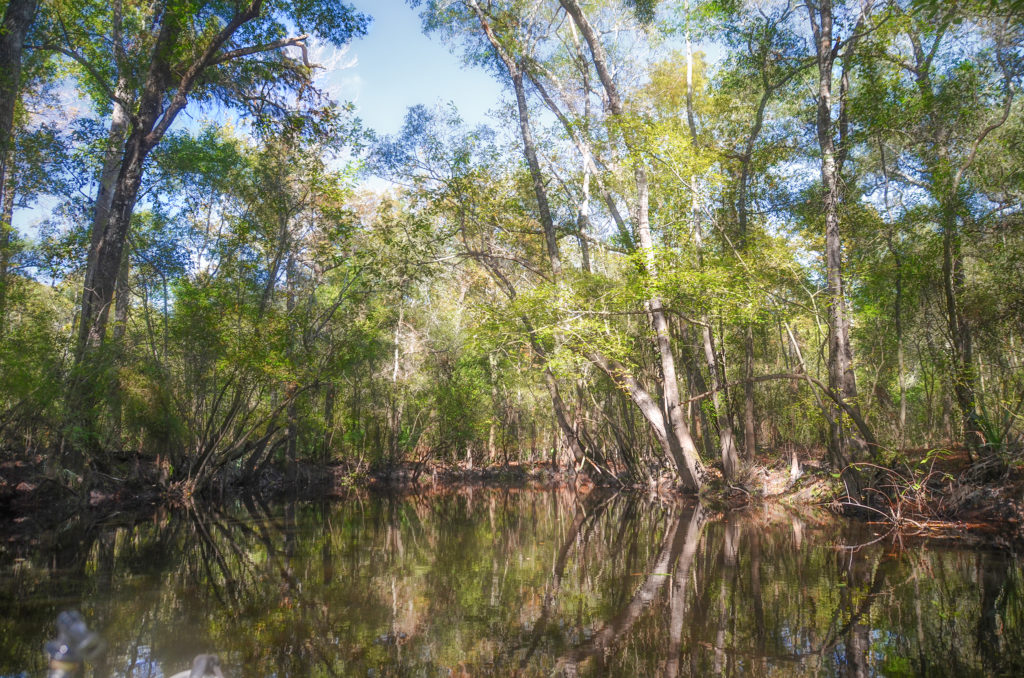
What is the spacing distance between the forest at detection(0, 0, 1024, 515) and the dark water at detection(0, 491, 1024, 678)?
368 centimetres

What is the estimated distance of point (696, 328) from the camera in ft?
47.5

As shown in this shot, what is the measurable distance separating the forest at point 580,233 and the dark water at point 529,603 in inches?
145

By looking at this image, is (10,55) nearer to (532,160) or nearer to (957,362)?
(532,160)

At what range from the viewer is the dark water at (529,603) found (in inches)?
127

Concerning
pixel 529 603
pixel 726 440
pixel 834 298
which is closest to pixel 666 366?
pixel 726 440

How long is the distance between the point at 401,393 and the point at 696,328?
439 inches

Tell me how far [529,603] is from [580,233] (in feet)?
34.2

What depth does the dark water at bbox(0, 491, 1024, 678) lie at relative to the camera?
10.6ft

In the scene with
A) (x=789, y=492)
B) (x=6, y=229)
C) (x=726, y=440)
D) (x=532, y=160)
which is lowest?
(x=789, y=492)

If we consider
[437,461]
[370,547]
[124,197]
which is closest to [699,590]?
[370,547]

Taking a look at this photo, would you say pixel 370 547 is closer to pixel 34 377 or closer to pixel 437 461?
pixel 34 377

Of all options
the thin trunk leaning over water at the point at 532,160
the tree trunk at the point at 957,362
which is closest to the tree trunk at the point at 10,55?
the thin trunk leaning over water at the point at 532,160

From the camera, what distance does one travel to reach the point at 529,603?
4.52 metres

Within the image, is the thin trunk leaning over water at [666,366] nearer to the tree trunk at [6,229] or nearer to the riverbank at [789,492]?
the riverbank at [789,492]
